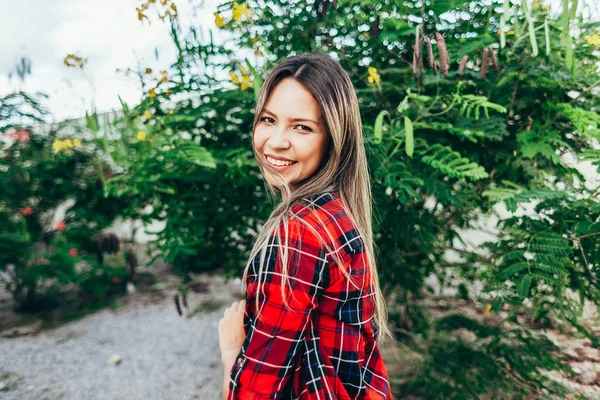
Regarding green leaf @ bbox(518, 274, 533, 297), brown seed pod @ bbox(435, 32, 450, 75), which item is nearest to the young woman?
brown seed pod @ bbox(435, 32, 450, 75)

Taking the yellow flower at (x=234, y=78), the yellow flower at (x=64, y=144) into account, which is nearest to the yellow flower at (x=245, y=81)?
the yellow flower at (x=234, y=78)

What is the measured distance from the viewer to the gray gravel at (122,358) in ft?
9.00

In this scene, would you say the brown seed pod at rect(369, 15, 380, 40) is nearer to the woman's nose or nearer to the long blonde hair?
the long blonde hair

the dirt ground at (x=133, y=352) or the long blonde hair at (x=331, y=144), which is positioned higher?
the long blonde hair at (x=331, y=144)

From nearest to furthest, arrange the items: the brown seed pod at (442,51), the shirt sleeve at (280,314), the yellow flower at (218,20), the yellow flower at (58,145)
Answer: the shirt sleeve at (280,314) → the brown seed pod at (442,51) → the yellow flower at (218,20) → the yellow flower at (58,145)

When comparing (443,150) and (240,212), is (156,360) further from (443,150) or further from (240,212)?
(443,150)

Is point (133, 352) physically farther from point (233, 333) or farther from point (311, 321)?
point (311, 321)

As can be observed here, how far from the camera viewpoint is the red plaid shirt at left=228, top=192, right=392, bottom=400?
0.89 m

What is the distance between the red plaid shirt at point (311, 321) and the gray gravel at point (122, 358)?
81.1 inches

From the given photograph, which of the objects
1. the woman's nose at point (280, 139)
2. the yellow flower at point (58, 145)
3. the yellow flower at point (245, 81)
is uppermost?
the yellow flower at point (245, 81)

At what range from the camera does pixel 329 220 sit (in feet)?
3.20

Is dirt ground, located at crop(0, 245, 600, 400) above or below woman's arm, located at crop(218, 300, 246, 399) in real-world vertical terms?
below

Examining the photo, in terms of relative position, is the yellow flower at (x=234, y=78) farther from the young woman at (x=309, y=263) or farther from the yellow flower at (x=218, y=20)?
the young woman at (x=309, y=263)

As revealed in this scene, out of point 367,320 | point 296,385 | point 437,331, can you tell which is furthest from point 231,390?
point 437,331
